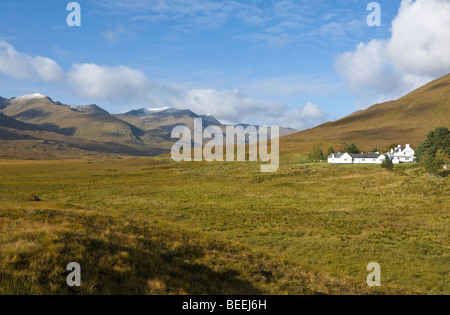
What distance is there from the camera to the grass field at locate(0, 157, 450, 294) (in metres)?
9.90

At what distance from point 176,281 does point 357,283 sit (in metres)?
9.90

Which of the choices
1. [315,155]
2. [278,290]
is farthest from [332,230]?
[315,155]

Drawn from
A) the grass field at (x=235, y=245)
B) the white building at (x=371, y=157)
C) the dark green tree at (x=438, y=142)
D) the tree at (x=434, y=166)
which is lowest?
the grass field at (x=235, y=245)

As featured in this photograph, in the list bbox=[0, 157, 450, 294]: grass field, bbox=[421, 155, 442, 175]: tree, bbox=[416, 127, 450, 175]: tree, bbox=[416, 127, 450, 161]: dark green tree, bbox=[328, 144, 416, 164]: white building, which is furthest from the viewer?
bbox=[328, 144, 416, 164]: white building

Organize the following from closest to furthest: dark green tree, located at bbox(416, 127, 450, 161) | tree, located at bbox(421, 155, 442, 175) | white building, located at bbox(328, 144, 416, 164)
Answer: tree, located at bbox(421, 155, 442, 175) → dark green tree, located at bbox(416, 127, 450, 161) → white building, located at bbox(328, 144, 416, 164)

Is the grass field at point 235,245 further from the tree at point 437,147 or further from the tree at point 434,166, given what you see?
the tree at point 437,147

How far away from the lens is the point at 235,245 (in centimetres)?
1989

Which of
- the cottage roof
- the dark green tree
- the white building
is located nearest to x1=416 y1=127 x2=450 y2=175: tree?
the dark green tree

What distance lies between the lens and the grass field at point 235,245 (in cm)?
990

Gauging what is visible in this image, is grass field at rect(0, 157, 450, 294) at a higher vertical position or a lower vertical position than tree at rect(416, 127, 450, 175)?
lower

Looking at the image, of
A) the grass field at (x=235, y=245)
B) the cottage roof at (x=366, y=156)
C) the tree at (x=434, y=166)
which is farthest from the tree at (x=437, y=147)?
the grass field at (x=235, y=245)

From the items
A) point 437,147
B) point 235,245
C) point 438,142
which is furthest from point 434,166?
point 235,245

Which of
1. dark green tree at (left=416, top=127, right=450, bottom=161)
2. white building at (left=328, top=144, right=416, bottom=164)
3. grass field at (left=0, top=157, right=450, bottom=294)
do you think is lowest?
grass field at (left=0, top=157, right=450, bottom=294)

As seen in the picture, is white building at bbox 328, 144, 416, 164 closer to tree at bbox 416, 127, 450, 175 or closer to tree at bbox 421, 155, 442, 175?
tree at bbox 416, 127, 450, 175
